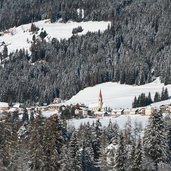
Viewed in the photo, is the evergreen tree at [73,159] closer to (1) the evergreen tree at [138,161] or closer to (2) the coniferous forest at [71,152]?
(2) the coniferous forest at [71,152]

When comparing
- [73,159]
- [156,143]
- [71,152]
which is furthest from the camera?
[156,143]

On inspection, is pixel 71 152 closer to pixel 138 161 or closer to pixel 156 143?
pixel 138 161

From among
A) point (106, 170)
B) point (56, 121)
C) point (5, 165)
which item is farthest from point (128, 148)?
point (5, 165)

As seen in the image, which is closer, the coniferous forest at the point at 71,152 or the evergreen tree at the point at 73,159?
the evergreen tree at the point at 73,159

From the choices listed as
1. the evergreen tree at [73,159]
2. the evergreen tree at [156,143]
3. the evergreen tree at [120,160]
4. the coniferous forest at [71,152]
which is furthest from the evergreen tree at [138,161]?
the evergreen tree at [73,159]

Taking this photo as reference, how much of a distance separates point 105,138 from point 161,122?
17294 mm

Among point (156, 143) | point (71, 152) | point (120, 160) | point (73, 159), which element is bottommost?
point (120, 160)

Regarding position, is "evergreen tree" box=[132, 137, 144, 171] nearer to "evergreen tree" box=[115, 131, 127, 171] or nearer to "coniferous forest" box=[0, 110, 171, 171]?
"coniferous forest" box=[0, 110, 171, 171]

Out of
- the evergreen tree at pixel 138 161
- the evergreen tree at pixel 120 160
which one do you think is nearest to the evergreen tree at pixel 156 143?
the evergreen tree at pixel 138 161

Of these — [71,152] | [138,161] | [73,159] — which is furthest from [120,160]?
[71,152]

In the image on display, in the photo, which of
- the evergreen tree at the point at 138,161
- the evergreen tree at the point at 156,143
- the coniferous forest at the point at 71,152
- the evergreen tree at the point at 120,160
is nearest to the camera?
the evergreen tree at the point at 138,161

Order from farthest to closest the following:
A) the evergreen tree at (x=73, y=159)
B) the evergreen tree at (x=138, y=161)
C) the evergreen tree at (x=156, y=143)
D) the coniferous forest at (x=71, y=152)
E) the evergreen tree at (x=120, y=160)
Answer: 1. the evergreen tree at (x=156, y=143)
2. the coniferous forest at (x=71, y=152)
3. the evergreen tree at (x=120, y=160)
4. the evergreen tree at (x=138, y=161)
5. the evergreen tree at (x=73, y=159)

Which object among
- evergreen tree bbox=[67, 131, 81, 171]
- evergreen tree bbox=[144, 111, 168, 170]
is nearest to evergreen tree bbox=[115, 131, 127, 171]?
evergreen tree bbox=[67, 131, 81, 171]

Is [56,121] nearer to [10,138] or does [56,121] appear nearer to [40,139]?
[40,139]
